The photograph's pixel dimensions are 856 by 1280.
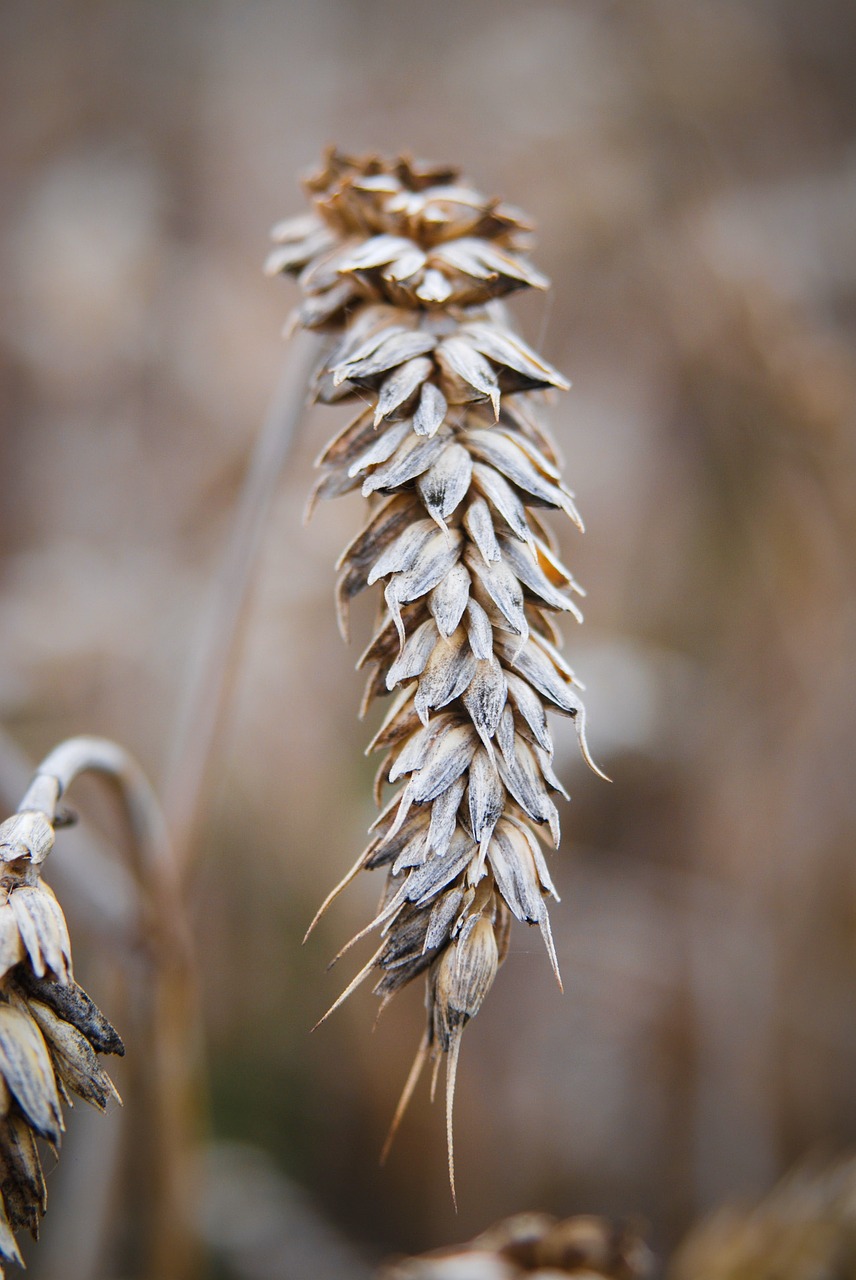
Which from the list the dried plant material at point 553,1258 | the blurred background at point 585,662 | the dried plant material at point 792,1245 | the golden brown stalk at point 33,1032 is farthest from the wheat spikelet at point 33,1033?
the dried plant material at point 792,1245

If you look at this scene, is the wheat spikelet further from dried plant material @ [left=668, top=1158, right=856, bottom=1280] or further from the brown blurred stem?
dried plant material @ [left=668, top=1158, right=856, bottom=1280]

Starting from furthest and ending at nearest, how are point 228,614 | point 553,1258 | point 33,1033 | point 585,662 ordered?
1. point 585,662
2. point 228,614
3. point 553,1258
4. point 33,1033

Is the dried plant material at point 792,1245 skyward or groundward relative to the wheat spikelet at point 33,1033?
groundward

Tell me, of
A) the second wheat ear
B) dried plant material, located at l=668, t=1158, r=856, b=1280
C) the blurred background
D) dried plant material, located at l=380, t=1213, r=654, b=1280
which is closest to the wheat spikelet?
the second wheat ear

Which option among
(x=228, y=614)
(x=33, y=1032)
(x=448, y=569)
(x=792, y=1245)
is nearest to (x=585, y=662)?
→ (x=228, y=614)

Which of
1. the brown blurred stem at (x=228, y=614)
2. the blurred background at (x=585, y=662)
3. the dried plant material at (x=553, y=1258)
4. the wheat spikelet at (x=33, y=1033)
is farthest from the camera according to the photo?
the blurred background at (x=585, y=662)

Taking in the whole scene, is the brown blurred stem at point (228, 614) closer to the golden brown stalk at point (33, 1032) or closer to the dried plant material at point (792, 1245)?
the golden brown stalk at point (33, 1032)

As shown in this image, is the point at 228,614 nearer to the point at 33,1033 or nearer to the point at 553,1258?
the point at 33,1033

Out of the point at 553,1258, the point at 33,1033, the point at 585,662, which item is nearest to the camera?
the point at 33,1033
